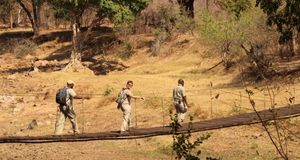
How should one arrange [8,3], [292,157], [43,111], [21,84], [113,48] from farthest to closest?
1. [8,3]
2. [113,48]
3. [21,84]
4. [43,111]
5. [292,157]

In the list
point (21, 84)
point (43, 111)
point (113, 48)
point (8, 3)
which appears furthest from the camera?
point (8, 3)

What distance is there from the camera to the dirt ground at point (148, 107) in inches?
515

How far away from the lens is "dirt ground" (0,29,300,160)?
13078 mm

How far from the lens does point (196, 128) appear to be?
12.0 metres

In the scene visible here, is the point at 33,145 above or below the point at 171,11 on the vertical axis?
below

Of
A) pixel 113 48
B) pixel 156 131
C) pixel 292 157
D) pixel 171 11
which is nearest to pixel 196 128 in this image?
pixel 156 131

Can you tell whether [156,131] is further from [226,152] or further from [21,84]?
[21,84]

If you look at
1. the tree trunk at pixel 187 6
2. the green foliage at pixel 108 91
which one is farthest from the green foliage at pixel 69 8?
the green foliage at pixel 108 91

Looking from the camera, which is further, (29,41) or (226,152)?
(29,41)

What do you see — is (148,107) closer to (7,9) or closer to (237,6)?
(237,6)

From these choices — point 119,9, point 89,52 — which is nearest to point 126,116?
point 119,9

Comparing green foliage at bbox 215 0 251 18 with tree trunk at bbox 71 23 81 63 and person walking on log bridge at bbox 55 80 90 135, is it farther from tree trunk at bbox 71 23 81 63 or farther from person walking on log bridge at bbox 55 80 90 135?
person walking on log bridge at bbox 55 80 90 135

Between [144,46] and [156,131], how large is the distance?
87.6 ft

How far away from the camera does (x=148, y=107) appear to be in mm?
19078
